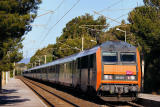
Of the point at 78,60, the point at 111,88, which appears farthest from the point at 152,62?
the point at 78,60

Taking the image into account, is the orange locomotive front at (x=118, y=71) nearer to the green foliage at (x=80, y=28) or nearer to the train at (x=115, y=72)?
the train at (x=115, y=72)

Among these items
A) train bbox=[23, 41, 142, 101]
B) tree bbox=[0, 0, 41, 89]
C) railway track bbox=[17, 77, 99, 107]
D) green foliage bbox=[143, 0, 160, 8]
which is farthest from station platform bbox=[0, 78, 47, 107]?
green foliage bbox=[143, 0, 160, 8]

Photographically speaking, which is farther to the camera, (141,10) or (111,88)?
(141,10)

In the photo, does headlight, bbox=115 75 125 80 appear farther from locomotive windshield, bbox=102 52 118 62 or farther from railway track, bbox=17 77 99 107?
railway track, bbox=17 77 99 107

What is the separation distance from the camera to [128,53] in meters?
17.2

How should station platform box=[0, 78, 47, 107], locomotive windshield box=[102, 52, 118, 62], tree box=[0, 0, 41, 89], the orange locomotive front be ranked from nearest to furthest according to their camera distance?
tree box=[0, 0, 41, 89] → the orange locomotive front → station platform box=[0, 78, 47, 107] → locomotive windshield box=[102, 52, 118, 62]

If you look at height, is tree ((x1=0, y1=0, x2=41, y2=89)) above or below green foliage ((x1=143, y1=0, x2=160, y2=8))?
below

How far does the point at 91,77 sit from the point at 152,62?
10.1 metres

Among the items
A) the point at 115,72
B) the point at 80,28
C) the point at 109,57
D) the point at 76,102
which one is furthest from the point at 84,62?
the point at 80,28

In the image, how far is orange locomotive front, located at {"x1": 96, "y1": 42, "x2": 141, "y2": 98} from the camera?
16.2 meters

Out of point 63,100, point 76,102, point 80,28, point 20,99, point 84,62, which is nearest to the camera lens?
point 76,102

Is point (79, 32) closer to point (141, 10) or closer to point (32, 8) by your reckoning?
point (141, 10)

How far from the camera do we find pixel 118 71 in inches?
650

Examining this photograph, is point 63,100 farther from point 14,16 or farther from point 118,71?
point 14,16
